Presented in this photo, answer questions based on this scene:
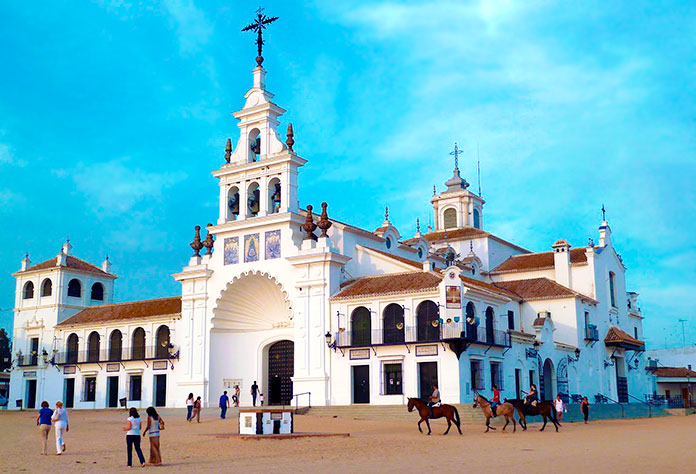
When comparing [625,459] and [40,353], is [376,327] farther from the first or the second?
[40,353]

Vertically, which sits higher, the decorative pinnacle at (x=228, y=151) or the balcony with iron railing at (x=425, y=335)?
the decorative pinnacle at (x=228, y=151)

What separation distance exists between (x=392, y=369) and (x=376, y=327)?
7.10 ft

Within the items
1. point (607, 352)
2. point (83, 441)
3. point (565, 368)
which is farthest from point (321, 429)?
point (607, 352)

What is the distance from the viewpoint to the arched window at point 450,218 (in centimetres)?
6284

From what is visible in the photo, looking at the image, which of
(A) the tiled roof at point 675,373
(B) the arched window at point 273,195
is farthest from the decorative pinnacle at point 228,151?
(A) the tiled roof at point 675,373

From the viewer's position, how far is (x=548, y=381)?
1757 inches

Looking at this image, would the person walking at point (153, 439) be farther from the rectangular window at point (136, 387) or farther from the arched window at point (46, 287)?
the arched window at point (46, 287)

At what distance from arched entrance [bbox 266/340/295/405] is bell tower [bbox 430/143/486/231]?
75.0 feet

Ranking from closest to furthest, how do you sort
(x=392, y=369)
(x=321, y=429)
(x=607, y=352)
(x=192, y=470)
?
1. (x=192, y=470)
2. (x=321, y=429)
3. (x=392, y=369)
4. (x=607, y=352)

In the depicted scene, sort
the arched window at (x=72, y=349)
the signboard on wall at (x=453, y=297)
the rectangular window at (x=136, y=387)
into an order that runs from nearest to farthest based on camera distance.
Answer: the signboard on wall at (x=453, y=297), the rectangular window at (x=136, y=387), the arched window at (x=72, y=349)

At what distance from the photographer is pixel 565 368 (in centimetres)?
4531

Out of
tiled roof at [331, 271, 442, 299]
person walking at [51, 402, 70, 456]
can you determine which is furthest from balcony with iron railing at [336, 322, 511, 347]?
person walking at [51, 402, 70, 456]

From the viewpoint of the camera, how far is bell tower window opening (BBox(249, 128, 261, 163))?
45009mm

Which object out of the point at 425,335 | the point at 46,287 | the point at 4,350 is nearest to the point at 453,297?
the point at 425,335
